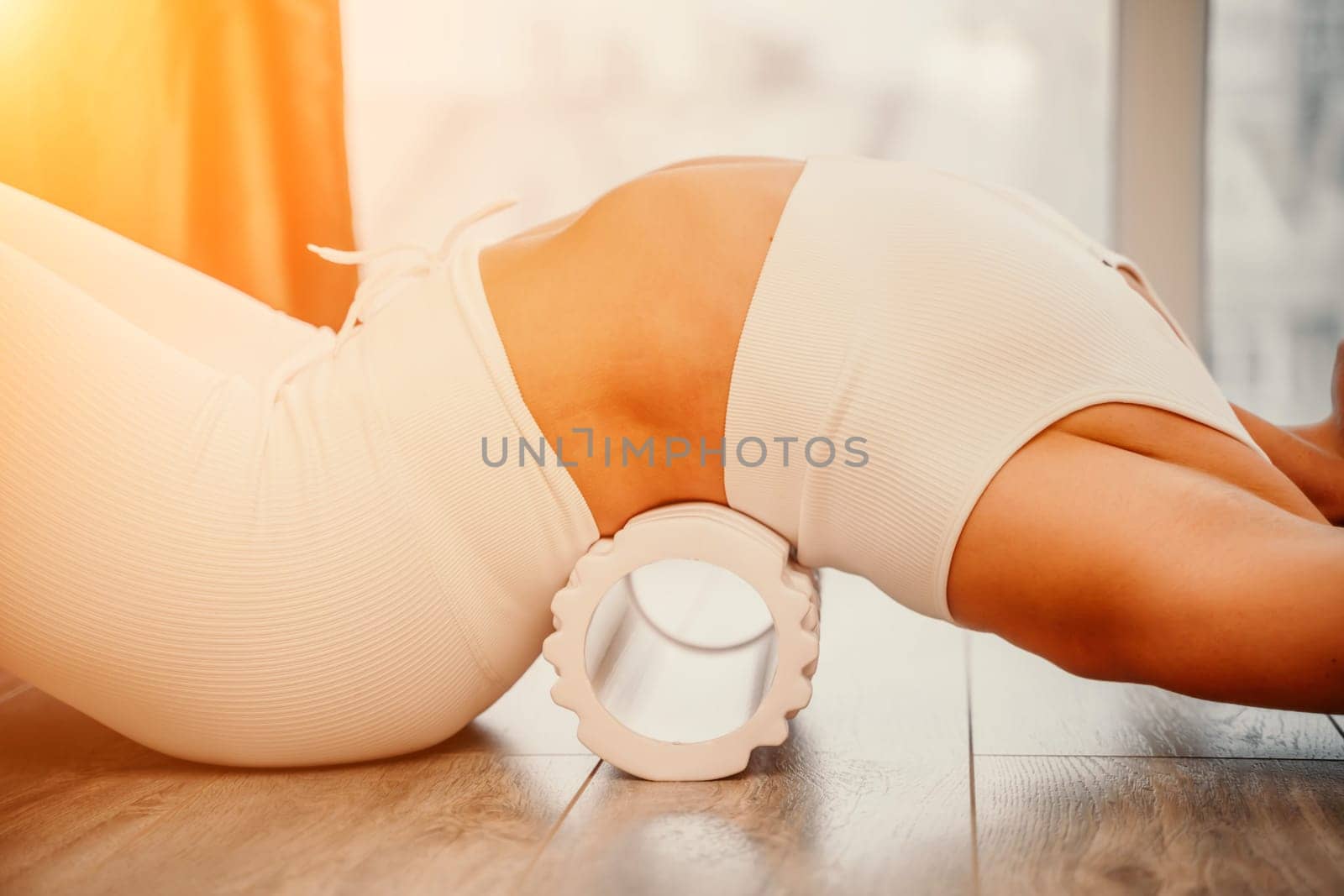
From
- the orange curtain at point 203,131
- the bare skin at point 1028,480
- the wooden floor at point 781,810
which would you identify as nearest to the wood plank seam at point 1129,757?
the wooden floor at point 781,810

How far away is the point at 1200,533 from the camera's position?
728 millimetres

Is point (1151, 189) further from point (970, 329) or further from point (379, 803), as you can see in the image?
point (379, 803)

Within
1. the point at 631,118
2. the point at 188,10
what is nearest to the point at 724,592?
the point at 631,118

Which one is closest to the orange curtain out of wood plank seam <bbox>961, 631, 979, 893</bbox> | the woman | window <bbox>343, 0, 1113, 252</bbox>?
window <bbox>343, 0, 1113, 252</bbox>

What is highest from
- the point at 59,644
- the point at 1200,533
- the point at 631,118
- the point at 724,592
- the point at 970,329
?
the point at 631,118

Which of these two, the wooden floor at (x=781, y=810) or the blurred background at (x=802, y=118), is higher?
the blurred background at (x=802, y=118)

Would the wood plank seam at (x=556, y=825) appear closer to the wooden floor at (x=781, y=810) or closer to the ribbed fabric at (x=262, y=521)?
the wooden floor at (x=781, y=810)

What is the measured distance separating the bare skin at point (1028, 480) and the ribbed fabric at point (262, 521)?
0.05 m

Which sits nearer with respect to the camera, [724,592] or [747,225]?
[747,225]

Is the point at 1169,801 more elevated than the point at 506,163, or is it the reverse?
the point at 506,163

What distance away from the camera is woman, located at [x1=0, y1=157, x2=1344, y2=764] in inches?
31.6

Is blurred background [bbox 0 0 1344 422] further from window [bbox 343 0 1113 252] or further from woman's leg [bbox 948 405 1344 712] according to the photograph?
woman's leg [bbox 948 405 1344 712]

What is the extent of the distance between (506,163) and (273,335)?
3.48 ft

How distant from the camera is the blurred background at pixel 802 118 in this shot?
1907 mm
